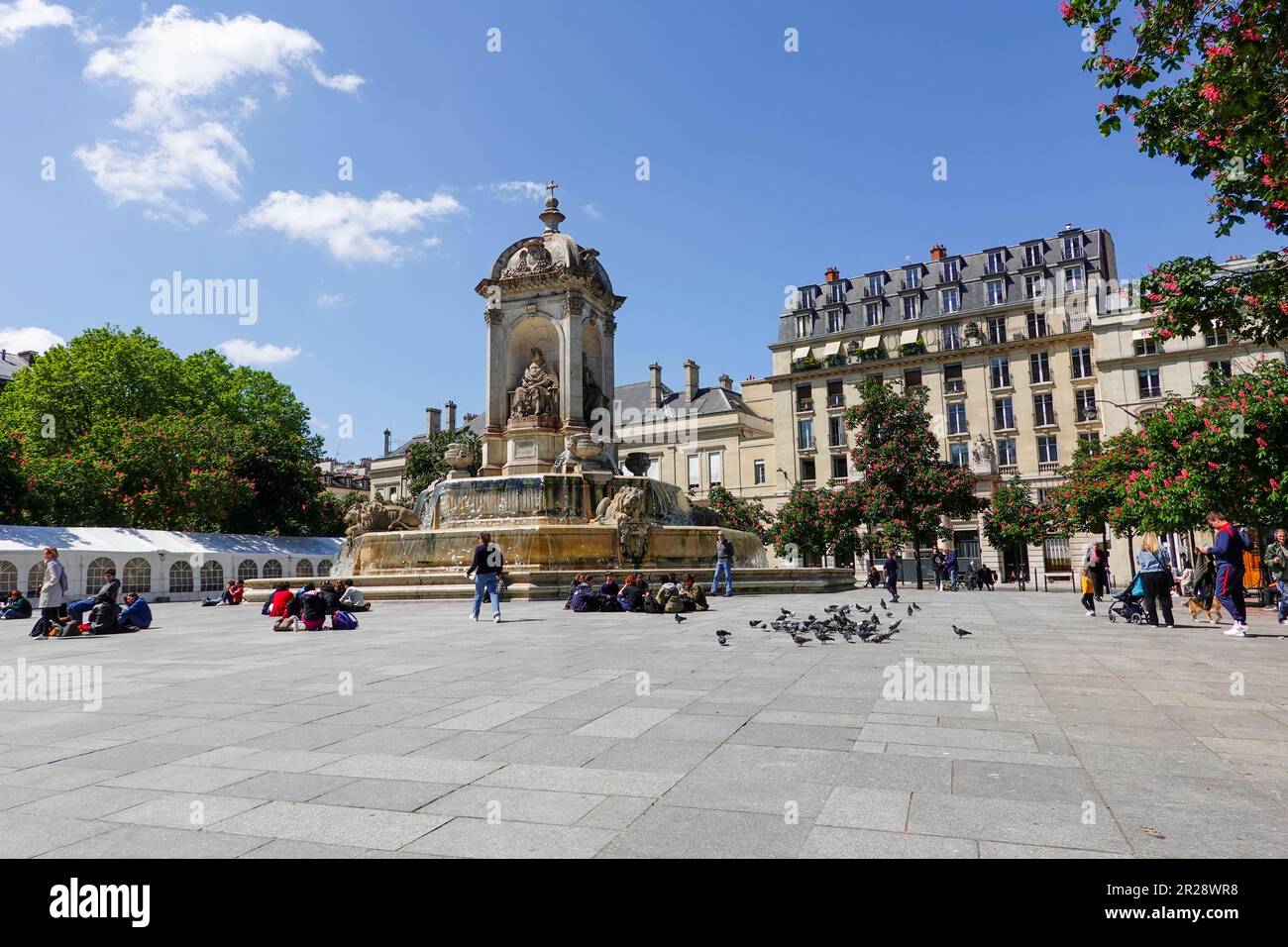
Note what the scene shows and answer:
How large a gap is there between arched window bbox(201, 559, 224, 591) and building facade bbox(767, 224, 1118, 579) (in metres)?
39.1


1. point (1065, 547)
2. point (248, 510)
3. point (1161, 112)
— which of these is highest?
point (1161, 112)

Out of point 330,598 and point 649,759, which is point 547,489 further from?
point 649,759

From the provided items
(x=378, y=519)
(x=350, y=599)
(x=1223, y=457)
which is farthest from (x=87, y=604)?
(x=1223, y=457)

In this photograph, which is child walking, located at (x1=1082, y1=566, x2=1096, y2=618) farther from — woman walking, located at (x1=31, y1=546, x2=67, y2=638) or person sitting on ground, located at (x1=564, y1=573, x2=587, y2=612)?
woman walking, located at (x1=31, y1=546, x2=67, y2=638)

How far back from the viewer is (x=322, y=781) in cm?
441

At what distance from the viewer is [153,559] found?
116 ft

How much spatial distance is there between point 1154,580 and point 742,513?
122 feet

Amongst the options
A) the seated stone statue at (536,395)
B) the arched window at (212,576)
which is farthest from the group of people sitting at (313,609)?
the arched window at (212,576)

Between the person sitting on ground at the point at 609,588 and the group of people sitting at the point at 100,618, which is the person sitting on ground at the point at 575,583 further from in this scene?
the group of people sitting at the point at 100,618

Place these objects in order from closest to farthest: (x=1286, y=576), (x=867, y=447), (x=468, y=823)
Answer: (x=468, y=823), (x=1286, y=576), (x=867, y=447)

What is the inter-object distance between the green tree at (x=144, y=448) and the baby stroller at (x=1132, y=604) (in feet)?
137
